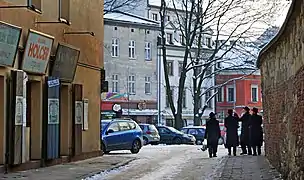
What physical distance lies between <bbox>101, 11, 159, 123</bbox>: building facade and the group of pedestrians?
3299 cm

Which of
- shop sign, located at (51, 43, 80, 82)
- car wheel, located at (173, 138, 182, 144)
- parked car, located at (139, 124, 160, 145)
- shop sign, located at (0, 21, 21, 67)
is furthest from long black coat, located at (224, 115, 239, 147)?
car wheel, located at (173, 138, 182, 144)

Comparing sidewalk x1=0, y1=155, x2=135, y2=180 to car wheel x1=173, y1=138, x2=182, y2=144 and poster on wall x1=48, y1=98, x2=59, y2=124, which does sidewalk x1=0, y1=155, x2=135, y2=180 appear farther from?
car wheel x1=173, y1=138, x2=182, y2=144

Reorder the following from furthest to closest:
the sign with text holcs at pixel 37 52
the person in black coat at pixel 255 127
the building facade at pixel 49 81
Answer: the person in black coat at pixel 255 127 < the sign with text holcs at pixel 37 52 < the building facade at pixel 49 81

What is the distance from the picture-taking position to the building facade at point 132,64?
58.0m

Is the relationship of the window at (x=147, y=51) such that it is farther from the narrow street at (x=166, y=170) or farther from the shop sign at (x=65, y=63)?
the shop sign at (x=65, y=63)

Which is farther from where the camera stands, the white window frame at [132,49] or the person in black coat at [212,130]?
the white window frame at [132,49]

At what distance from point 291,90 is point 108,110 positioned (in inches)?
1730

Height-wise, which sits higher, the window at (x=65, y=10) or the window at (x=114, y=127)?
the window at (x=65, y=10)

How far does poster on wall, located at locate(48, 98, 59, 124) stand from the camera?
19.2 m

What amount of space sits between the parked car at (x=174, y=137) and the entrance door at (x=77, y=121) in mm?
20364

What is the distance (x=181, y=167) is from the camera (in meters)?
19.6

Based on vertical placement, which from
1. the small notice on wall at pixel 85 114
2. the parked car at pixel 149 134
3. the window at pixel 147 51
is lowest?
the parked car at pixel 149 134

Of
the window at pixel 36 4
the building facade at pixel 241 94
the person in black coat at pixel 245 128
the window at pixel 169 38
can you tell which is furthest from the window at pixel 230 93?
the window at pixel 36 4

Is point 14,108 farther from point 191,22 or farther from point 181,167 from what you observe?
point 191,22
